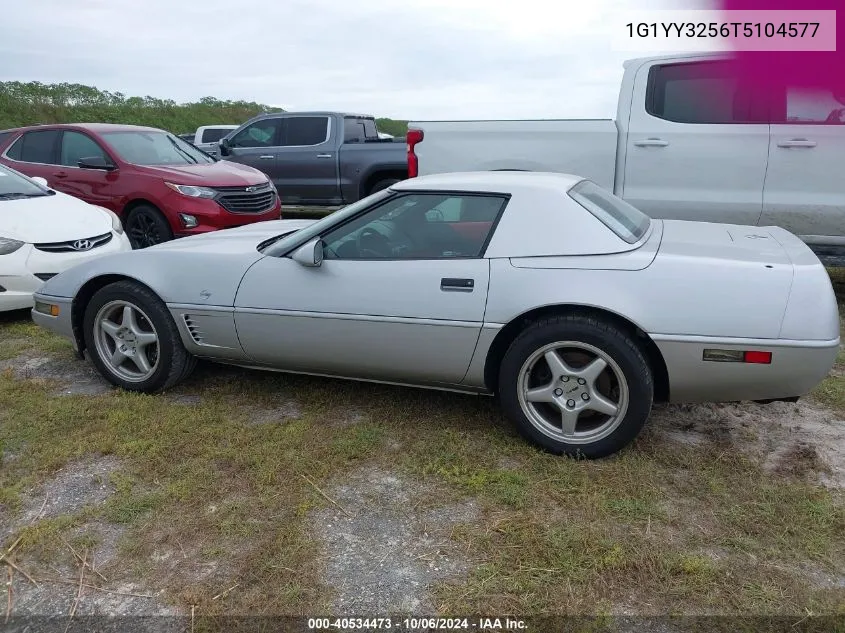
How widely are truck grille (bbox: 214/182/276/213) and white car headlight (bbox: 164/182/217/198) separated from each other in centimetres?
9

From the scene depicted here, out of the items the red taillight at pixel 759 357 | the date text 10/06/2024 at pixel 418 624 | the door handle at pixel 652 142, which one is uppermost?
the door handle at pixel 652 142

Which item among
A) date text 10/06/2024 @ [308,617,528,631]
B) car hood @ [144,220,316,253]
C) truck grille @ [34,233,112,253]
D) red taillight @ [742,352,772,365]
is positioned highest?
car hood @ [144,220,316,253]

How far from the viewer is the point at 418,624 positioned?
2258 millimetres

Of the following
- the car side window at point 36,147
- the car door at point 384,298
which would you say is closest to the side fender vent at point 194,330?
the car door at point 384,298

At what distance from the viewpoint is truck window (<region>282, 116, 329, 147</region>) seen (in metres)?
10.6

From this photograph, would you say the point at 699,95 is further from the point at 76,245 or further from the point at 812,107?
the point at 76,245

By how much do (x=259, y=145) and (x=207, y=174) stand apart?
340 centimetres

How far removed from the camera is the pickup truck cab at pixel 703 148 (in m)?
5.52

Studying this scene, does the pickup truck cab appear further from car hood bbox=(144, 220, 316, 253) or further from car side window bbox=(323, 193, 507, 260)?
car side window bbox=(323, 193, 507, 260)

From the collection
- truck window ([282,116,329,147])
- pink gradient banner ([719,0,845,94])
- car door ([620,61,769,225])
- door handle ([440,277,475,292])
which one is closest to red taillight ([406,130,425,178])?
car door ([620,61,769,225])

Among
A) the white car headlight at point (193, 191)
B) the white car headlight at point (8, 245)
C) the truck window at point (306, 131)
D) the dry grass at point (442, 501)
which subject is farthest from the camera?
the truck window at point (306, 131)

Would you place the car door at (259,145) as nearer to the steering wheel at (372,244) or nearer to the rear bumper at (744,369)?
the steering wheel at (372,244)

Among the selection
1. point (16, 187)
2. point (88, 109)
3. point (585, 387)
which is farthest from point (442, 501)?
point (88, 109)

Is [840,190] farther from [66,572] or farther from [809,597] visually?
[66,572]
